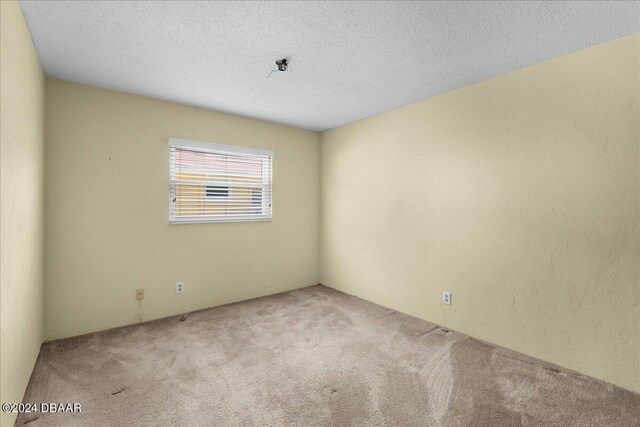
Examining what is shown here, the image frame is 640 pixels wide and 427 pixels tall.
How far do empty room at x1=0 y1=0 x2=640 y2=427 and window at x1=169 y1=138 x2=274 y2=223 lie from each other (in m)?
0.03

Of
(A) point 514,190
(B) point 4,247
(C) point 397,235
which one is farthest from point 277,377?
(A) point 514,190

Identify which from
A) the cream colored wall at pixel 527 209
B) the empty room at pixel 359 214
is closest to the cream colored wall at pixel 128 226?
the empty room at pixel 359 214

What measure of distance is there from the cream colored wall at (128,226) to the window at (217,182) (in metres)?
0.09

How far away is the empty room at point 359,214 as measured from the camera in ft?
5.64

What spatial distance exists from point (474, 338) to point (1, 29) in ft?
12.2

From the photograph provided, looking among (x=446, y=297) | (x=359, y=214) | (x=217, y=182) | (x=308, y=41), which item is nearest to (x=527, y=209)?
(x=446, y=297)

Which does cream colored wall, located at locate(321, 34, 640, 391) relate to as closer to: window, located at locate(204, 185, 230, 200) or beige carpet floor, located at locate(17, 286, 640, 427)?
beige carpet floor, located at locate(17, 286, 640, 427)

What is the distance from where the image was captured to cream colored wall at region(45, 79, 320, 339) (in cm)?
259

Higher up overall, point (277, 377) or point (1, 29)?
point (1, 29)

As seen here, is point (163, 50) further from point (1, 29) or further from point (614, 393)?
point (614, 393)

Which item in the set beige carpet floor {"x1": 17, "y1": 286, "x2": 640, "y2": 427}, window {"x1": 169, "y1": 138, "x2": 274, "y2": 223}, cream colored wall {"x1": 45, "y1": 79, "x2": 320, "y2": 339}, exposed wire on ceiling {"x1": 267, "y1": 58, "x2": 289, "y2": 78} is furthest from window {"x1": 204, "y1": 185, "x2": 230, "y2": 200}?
exposed wire on ceiling {"x1": 267, "y1": 58, "x2": 289, "y2": 78}

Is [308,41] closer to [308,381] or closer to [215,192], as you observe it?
[215,192]

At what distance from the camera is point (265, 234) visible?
3.90 m

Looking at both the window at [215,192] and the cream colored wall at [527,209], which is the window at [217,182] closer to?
the window at [215,192]
